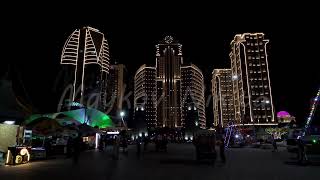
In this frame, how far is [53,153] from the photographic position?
2531 centimetres

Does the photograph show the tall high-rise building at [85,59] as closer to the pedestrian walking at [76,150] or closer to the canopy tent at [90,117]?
the canopy tent at [90,117]

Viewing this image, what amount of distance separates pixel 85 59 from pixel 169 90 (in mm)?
73837

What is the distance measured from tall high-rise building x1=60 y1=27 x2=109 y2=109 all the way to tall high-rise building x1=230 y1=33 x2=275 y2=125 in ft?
194

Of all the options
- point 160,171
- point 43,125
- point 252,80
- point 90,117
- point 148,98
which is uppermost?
point 252,80

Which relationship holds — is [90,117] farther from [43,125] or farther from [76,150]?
[76,150]

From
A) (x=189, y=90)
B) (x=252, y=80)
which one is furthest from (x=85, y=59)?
(x=189, y=90)

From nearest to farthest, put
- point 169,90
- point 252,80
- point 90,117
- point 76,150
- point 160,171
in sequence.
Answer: point 160,171 → point 76,150 → point 90,117 → point 252,80 → point 169,90

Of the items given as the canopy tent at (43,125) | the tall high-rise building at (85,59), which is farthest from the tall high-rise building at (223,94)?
the canopy tent at (43,125)

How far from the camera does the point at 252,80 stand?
13600 cm

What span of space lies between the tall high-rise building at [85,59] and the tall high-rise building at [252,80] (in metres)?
59.1

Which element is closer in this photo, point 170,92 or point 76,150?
point 76,150

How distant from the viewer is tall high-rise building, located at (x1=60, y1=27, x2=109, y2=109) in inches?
4454

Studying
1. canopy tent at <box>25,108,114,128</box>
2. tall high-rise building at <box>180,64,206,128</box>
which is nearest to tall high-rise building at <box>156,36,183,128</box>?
tall high-rise building at <box>180,64,206,128</box>

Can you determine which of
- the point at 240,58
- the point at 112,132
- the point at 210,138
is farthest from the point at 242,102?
the point at 210,138
